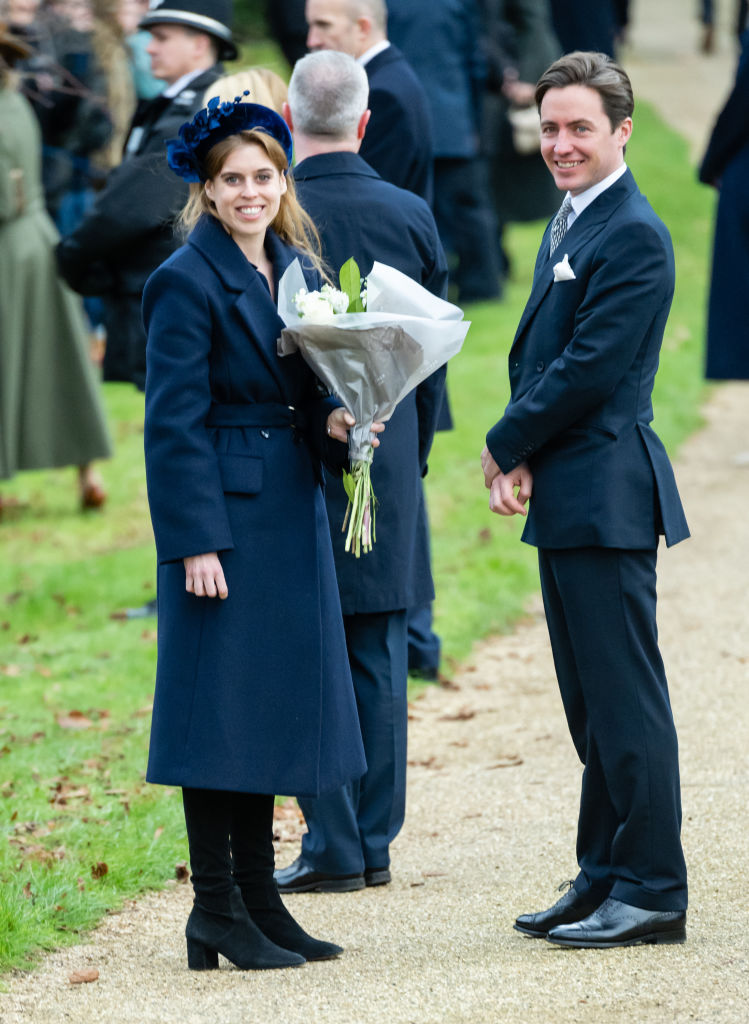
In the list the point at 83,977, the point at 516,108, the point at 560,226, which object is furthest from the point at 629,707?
the point at 516,108

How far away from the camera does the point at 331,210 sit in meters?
4.61

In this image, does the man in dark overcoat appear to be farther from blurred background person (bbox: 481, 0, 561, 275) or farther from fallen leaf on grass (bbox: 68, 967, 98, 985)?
blurred background person (bbox: 481, 0, 561, 275)

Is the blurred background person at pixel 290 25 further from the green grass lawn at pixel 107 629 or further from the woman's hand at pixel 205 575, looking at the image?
the woman's hand at pixel 205 575

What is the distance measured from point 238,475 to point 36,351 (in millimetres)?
5403

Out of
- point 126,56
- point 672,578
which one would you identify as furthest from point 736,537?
point 126,56

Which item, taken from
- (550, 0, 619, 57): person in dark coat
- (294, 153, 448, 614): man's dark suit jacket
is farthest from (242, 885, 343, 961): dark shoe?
(550, 0, 619, 57): person in dark coat

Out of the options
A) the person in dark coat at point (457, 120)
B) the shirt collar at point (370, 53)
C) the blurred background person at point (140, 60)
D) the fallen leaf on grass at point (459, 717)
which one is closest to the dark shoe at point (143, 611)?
the fallen leaf on grass at point (459, 717)

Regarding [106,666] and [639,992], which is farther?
[106,666]

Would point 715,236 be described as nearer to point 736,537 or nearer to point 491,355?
point 736,537

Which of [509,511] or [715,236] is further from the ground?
[715,236]

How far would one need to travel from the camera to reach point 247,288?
3.82 metres

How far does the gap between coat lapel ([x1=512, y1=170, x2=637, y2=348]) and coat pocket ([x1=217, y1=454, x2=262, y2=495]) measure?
2.40ft

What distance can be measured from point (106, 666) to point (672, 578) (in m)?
2.71

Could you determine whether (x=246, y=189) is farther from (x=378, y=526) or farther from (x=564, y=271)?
(x=378, y=526)
